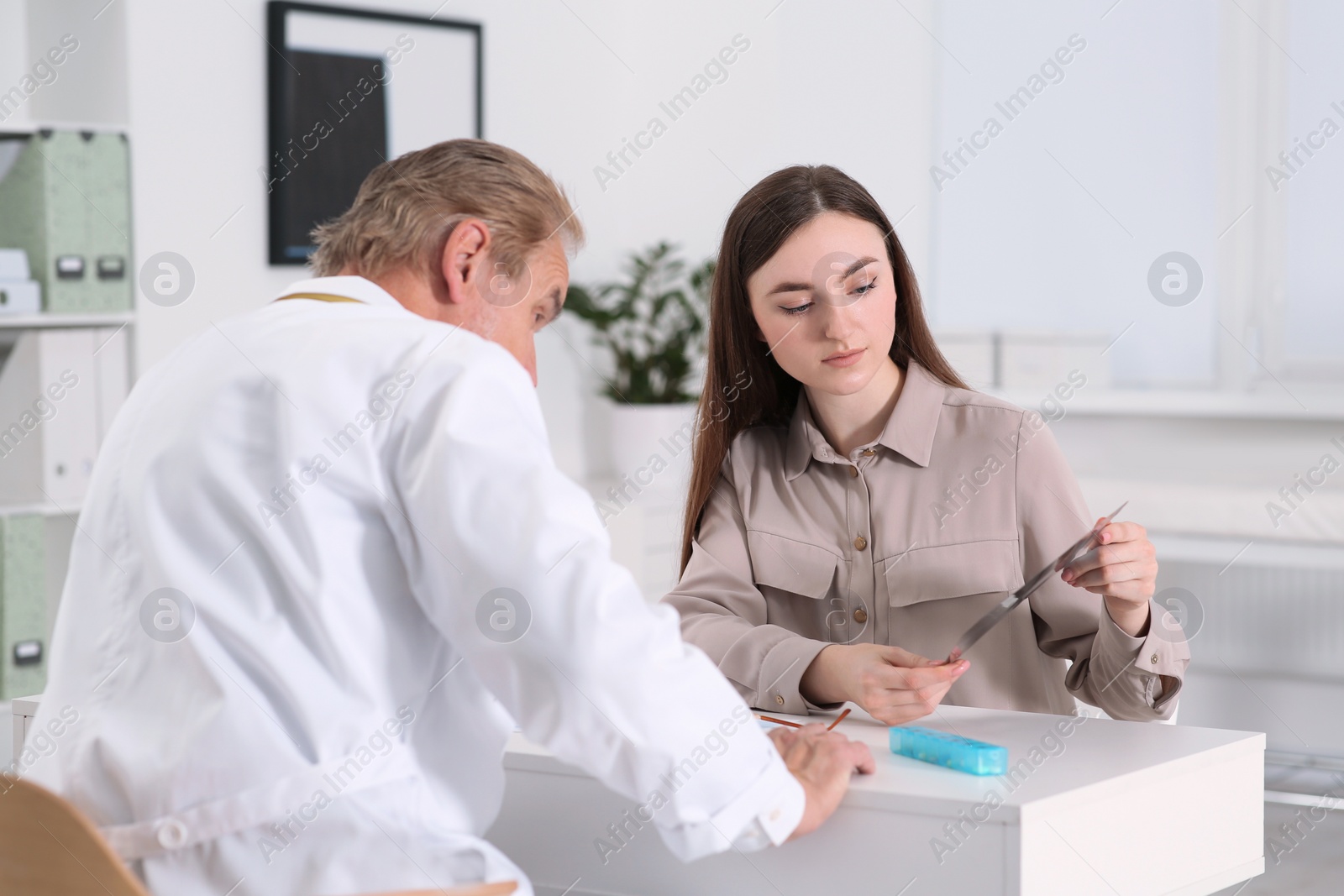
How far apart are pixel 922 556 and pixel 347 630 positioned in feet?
3.18

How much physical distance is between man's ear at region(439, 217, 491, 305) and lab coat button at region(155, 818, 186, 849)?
0.52 m

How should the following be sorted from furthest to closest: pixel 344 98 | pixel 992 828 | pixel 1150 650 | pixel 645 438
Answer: pixel 645 438 < pixel 344 98 < pixel 1150 650 < pixel 992 828

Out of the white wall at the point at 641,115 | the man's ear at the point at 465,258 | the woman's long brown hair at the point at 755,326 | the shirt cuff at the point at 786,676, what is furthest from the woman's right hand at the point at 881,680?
the white wall at the point at 641,115

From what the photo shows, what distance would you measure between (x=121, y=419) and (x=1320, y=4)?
4093 millimetres

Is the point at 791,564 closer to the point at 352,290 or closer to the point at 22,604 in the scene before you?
the point at 352,290

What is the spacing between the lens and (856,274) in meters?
1.89

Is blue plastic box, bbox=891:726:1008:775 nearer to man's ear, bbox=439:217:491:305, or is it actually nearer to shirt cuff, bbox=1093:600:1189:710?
shirt cuff, bbox=1093:600:1189:710

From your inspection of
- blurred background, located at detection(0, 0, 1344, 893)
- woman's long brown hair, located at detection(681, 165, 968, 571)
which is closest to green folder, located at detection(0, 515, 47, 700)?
blurred background, located at detection(0, 0, 1344, 893)

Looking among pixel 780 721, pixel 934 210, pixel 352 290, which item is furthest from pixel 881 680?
pixel 934 210

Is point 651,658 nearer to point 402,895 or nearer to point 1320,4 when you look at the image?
point 402,895

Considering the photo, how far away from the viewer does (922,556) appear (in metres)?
1.90

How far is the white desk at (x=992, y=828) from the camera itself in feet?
4.03

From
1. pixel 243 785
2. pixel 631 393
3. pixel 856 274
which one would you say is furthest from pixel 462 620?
pixel 631 393

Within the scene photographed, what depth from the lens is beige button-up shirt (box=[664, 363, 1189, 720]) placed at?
1848 millimetres
